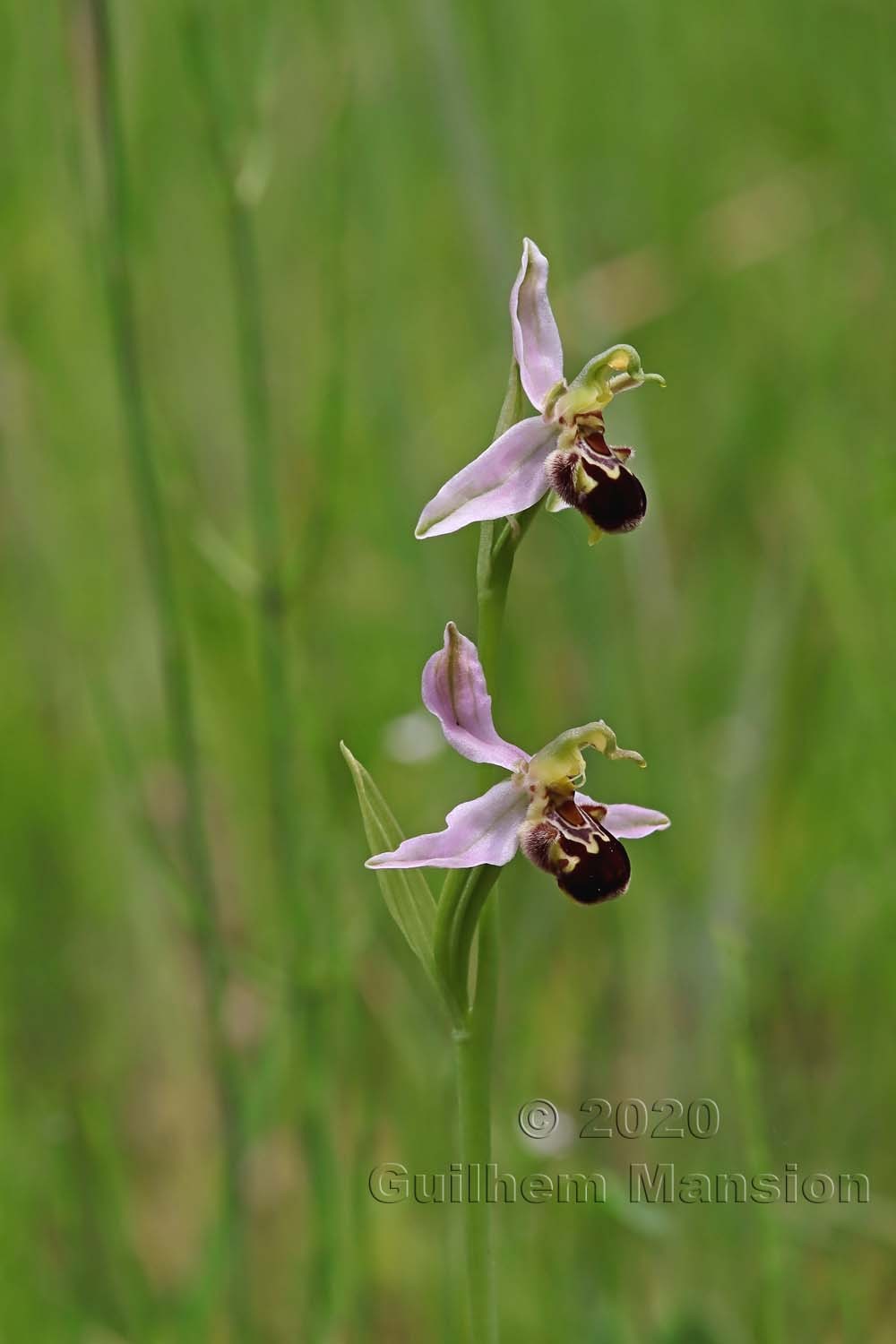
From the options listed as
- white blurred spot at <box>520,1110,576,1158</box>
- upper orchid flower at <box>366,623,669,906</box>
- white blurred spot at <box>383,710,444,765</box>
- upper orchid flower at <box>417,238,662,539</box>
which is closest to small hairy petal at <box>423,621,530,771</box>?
upper orchid flower at <box>366,623,669,906</box>

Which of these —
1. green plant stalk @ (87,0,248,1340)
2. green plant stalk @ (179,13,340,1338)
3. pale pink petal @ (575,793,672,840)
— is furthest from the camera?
green plant stalk @ (179,13,340,1338)

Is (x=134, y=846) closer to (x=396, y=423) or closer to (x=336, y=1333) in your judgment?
(x=396, y=423)

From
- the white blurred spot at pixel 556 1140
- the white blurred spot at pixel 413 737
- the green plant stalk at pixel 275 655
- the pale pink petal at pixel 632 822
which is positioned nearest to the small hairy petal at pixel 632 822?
the pale pink petal at pixel 632 822

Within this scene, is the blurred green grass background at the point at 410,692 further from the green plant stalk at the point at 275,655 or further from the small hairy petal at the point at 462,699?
the small hairy petal at the point at 462,699

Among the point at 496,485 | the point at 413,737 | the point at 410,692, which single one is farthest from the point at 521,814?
the point at 410,692

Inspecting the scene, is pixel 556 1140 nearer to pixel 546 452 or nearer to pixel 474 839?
pixel 474 839

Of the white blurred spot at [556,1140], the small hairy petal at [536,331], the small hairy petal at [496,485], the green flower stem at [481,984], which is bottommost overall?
the white blurred spot at [556,1140]

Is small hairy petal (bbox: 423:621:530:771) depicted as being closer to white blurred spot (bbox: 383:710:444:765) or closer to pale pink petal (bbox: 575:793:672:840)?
pale pink petal (bbox: 575:793:672:840)
